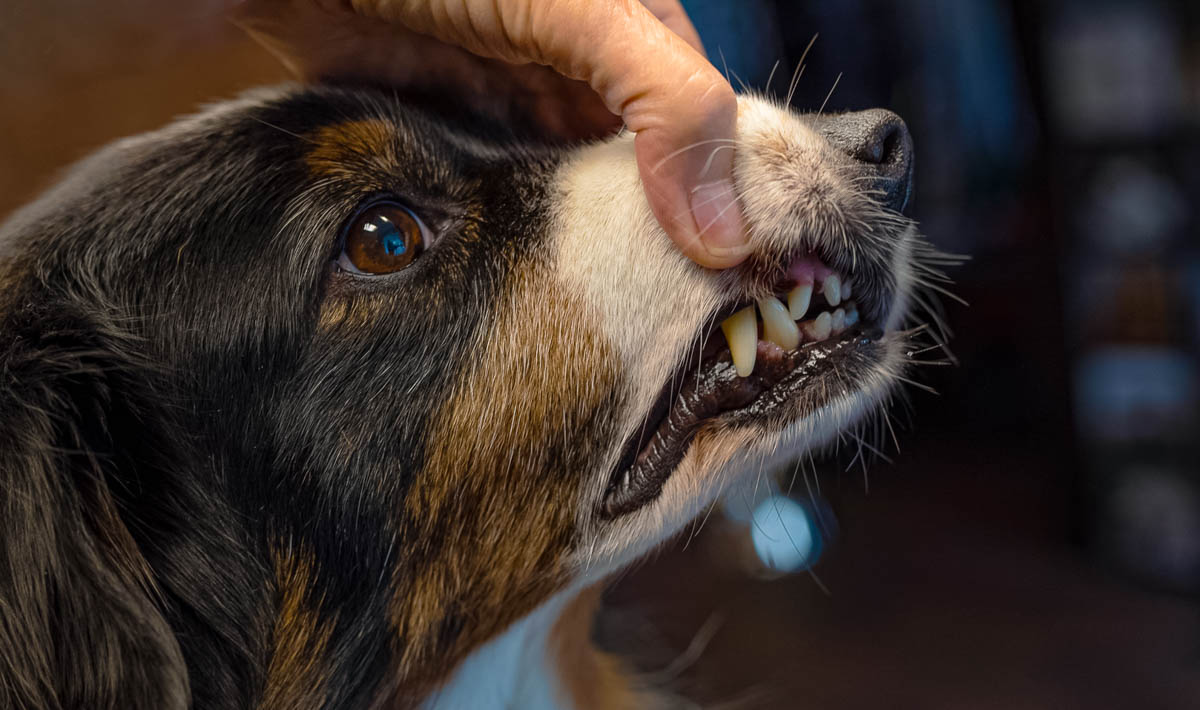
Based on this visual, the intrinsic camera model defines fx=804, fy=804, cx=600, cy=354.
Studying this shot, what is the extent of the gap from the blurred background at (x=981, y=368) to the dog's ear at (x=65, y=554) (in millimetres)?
268

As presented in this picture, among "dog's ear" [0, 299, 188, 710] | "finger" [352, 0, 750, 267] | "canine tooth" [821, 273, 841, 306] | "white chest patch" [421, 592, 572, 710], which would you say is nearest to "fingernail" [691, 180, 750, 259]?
"finger" [352, 0, 750, 267]

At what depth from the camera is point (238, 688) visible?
2.33 ft

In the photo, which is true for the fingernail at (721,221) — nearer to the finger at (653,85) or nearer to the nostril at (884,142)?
the finger at (653,85)

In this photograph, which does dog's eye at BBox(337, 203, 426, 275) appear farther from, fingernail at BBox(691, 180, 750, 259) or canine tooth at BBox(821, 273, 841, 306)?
canine tooth at BBox(821, 273, 841, 306)

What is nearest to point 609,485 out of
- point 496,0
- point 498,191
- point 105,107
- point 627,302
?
point 627,302

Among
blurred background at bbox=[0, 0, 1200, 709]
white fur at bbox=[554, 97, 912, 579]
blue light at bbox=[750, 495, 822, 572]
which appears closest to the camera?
white fur at bbox=[554, 97, 912, 579]

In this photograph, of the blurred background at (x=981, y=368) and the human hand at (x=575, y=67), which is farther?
the blurred background at (x=981, y=368)

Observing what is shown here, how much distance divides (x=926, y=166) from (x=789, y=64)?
0.61ft

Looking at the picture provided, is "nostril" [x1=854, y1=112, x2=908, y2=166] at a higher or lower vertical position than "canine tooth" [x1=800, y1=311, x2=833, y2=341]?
higher

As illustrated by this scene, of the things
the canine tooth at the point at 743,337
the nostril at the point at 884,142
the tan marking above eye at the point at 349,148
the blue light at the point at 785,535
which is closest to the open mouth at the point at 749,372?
the canine tooth at the point at 743,337

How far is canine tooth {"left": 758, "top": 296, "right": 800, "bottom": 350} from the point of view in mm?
706

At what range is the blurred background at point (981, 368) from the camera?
794 mm

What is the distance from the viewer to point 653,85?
58 centimetres

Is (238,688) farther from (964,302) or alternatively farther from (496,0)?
(964,302)
